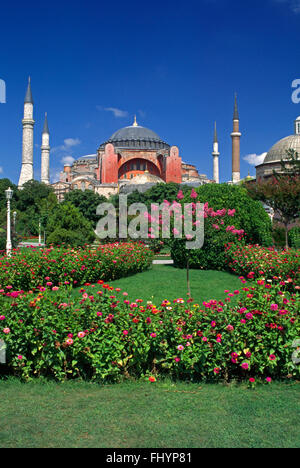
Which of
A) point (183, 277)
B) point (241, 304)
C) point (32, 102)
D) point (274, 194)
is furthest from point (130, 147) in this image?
point (241, 304)

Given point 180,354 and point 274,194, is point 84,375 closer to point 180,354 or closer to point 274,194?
point 180,354

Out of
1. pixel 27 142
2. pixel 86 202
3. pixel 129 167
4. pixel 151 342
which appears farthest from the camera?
pixel 129 167

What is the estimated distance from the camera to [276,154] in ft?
126

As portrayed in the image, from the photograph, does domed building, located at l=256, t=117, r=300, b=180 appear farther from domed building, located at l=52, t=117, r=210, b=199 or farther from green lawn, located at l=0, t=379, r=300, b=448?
green lawn, located at l=0, t=379, r=300, b=448

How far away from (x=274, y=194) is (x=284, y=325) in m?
14.8

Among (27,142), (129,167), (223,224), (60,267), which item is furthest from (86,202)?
(60,267)

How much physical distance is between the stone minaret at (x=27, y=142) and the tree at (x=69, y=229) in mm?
29547

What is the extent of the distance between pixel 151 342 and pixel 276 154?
37.4 m

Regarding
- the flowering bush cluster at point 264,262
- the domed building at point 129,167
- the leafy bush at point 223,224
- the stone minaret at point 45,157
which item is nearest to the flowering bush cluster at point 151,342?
the flowering bush cluster at point 264,262

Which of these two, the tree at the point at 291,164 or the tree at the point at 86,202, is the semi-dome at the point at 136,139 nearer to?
the tree at the point at 86,202

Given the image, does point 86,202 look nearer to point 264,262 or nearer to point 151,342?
point 264,262

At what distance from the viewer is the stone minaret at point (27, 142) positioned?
44406 millimetres

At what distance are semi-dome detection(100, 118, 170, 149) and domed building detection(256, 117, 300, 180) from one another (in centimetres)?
2057

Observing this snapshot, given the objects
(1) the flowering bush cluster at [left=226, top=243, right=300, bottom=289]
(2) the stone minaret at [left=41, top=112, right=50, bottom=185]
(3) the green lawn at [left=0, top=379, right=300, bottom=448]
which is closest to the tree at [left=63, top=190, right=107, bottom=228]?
(2) the stone minaret at [left=41, top=112, right=50, bottom=185]
